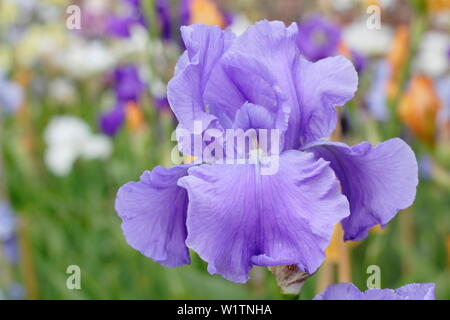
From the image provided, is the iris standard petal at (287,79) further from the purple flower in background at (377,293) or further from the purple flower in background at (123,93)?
the purple flower in background at (123,93)

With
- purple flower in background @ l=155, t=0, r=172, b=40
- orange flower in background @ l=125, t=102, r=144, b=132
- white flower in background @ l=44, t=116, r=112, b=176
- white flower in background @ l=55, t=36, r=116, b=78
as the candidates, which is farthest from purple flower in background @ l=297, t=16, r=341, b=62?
white flower in background @ l=55, t=36, r=116, b=78

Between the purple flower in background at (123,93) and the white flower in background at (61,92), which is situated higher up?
the white flower in background at (61,92)

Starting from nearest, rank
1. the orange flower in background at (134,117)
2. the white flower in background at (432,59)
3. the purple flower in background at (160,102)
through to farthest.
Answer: the purple flower in background at (160,102) < the orange flower in background at (134,117) < the white flower in background at (432,59)

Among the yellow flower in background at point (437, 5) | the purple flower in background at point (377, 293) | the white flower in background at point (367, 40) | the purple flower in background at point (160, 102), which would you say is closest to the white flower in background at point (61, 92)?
the white flower in background at point (367, 40)

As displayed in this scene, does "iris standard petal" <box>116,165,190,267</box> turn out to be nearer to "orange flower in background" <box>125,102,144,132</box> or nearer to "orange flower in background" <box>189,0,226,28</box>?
"orange flower in background" <box>189,0,226,28</box>

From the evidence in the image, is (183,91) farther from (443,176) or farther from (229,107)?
(443,176)

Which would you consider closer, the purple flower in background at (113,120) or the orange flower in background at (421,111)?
the orange flower in background at (421,111)
